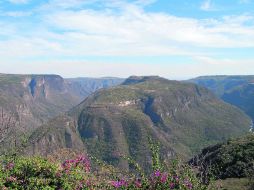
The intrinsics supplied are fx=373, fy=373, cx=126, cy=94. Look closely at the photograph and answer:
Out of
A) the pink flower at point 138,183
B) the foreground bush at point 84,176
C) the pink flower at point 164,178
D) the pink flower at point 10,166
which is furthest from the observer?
the pink flower at point 10,166

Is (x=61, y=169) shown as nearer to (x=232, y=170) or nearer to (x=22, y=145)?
(x=22, y=145)

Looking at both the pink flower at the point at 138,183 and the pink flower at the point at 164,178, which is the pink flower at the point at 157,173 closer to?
the pink flower at the point at 164,178

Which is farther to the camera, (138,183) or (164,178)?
(138,183)

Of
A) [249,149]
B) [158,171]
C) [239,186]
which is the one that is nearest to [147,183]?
[158,171]

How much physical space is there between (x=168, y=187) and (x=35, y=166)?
7216 mm

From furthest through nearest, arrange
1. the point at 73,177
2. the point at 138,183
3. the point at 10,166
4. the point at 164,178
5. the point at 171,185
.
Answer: the point at 10,166
the point at 73,177
the point at 138,183
the point at 171,185
the point at 164,178

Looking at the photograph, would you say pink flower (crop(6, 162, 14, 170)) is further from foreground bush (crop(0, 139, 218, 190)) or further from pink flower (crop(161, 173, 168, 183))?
pink flower (crop(161, 173, 168, 183))

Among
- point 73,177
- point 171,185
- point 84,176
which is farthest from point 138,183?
point 73,177

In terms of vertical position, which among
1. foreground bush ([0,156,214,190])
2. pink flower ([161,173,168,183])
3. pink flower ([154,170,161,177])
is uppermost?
pink flower ([154,170,161,177])

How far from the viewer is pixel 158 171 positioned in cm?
1647

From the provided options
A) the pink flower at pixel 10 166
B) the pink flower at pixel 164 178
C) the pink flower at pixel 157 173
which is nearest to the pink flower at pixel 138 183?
the pink flower at pixel 157 173

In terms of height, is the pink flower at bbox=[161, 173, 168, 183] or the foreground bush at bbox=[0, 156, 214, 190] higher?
the pink flower at bbox=[161, 173, 168, 183]

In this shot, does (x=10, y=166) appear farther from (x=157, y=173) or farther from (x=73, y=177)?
(x=157, y=173)

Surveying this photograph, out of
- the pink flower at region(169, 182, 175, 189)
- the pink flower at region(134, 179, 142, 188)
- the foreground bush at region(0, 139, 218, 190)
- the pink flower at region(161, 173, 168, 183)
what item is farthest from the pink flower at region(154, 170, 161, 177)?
the pink flower at region(134, 179, 142, 188)
